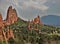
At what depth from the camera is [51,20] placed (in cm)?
538

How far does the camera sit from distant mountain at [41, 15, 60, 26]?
524 cm

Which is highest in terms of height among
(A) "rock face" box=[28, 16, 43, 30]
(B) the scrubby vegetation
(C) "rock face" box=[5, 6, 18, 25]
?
(C) "rock face" box=[5, 6, 18, 25]

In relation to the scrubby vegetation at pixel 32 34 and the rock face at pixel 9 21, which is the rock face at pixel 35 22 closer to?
the scrubby vegetation at pixel 32 34

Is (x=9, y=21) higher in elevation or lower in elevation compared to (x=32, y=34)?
higher

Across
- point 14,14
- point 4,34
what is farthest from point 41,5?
point 4,34

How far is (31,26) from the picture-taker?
514 centimetres

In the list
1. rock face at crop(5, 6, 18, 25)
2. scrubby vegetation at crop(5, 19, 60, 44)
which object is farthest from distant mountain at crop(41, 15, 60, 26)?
rock face at crop(5, 6, 18, 25)

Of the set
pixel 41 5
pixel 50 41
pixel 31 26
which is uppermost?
pixel 41 5

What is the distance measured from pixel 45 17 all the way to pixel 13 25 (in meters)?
0.75

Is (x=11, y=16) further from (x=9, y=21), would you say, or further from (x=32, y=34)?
(x=32, y=34)

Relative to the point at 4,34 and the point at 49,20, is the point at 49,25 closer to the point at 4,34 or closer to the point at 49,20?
the point at 49,20

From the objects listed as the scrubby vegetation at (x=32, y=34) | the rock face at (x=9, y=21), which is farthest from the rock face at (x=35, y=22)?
the rock face at (x=9, y=21)

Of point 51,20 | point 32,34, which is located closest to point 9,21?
point 32,34

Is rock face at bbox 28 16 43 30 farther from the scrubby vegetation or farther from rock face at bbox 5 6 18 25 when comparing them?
rock face at bbox 5 6 18 25
